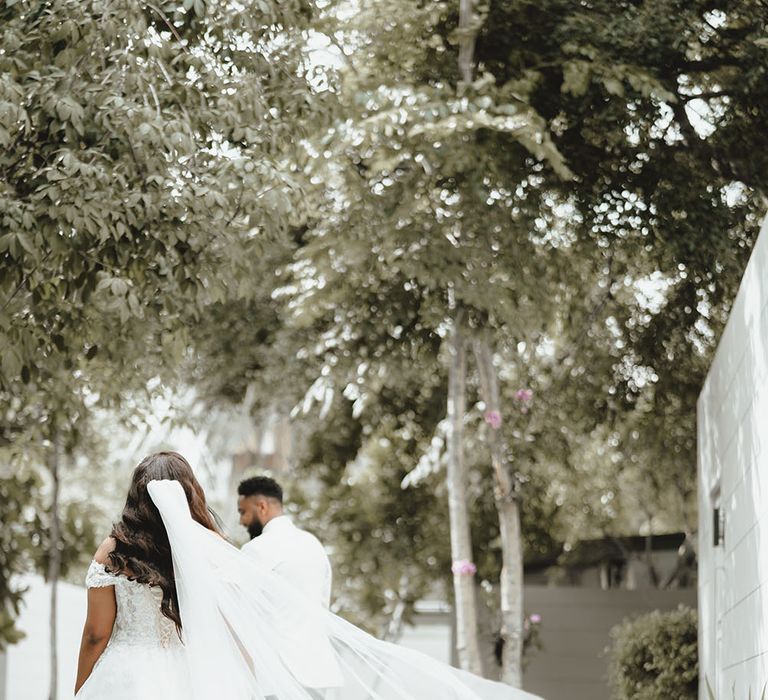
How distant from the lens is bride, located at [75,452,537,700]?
4.72 meters

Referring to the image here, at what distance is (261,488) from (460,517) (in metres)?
4.50

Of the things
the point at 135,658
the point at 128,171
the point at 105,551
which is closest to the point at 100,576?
the point at 105,551

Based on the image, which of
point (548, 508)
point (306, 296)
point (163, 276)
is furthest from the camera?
point (548, 508)

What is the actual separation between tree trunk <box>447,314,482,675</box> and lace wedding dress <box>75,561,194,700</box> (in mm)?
6346

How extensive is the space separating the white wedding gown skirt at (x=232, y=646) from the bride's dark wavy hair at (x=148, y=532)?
41mm

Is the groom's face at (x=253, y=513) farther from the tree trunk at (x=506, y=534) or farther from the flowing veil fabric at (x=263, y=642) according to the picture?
the tree trunk at (x=506, y=534)

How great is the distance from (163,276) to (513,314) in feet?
12.3

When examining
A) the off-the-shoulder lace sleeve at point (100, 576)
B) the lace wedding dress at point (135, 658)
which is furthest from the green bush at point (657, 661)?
the off-the-shoulder lace sleeve at point (100, 576)

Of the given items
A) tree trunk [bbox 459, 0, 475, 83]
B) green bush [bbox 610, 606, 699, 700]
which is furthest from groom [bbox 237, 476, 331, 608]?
tree trunk [bbox 459, 0, 475, 83]

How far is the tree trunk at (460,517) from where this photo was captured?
11.0 metres

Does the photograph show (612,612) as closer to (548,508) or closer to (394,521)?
(548,508)

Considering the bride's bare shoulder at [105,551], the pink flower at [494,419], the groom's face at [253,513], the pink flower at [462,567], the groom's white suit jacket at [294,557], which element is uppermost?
the pink flower at [494,419]

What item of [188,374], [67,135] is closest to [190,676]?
[67,135]

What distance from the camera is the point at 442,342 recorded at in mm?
12062
